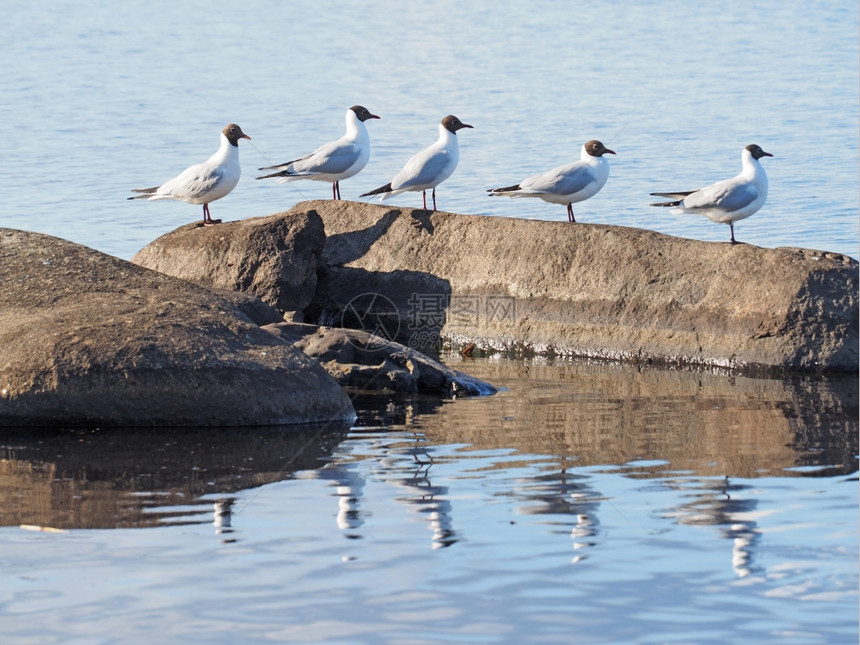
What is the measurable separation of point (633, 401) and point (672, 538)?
3793 millimetres

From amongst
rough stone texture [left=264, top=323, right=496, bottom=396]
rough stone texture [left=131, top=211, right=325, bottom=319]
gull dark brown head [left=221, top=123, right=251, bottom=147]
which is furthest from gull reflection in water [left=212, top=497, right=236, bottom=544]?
gull dark brown head [left=221, top=123, right=251, bottom=147]

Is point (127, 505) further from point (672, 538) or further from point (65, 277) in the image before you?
point (65, 277)

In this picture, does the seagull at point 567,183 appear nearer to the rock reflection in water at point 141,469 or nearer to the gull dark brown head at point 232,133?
the gull dark brown head at point 232,133

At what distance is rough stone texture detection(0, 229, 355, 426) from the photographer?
8.55m

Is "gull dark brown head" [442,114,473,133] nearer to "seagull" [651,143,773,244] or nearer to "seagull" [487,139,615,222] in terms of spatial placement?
"seagull" [487,139,615,222]

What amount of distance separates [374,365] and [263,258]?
282cm

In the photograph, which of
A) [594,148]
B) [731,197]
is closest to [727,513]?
[731,197]

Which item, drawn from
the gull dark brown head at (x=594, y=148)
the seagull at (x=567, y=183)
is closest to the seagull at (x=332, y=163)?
the seagull at (x=567, y=183)

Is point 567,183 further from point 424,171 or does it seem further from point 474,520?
point 474,520

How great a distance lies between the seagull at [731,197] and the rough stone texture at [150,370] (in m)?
4.85

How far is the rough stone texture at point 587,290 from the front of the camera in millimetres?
11266

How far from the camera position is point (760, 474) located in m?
7.39

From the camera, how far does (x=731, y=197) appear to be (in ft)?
41.1

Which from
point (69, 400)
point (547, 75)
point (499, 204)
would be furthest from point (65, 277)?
point (547, 75)
